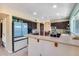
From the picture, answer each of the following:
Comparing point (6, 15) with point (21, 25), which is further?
point (6, 15)

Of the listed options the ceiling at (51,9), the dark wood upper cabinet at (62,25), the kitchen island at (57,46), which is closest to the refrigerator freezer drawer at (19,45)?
the kitchen island at (57,46)

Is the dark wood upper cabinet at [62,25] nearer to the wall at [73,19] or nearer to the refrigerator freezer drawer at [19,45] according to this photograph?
the wall at [73,19]

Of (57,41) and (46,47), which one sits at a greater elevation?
(57,41)

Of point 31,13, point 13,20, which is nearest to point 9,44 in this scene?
point 13,20

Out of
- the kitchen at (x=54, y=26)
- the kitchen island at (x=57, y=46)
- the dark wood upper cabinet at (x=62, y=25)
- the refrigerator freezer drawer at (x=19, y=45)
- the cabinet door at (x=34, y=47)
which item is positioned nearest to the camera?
the kitchen island at (x=57, y=46)

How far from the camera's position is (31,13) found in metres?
2.29

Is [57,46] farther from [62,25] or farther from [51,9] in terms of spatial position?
[51,9]

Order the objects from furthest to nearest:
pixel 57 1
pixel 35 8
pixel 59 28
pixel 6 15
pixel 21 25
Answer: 1. pixel 6 15
2. pixel 21 25
3. pixel 35 8
4. pixel 59 28
5. pixel 57 1

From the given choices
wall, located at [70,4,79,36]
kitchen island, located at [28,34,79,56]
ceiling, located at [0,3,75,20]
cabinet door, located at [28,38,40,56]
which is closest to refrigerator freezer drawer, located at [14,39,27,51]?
cabinet door, located at [28,38,40,56]

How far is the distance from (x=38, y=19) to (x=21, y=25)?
2.87 feet

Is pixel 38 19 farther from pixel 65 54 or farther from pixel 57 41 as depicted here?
pixel 65 54

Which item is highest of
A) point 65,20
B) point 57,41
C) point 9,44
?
point 65,20

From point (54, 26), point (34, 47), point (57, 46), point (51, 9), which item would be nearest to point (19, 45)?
point (34, 47)

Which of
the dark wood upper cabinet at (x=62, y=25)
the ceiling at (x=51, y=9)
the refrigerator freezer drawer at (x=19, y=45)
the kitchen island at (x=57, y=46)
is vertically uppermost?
the ceiling at (x=51, y=9)
